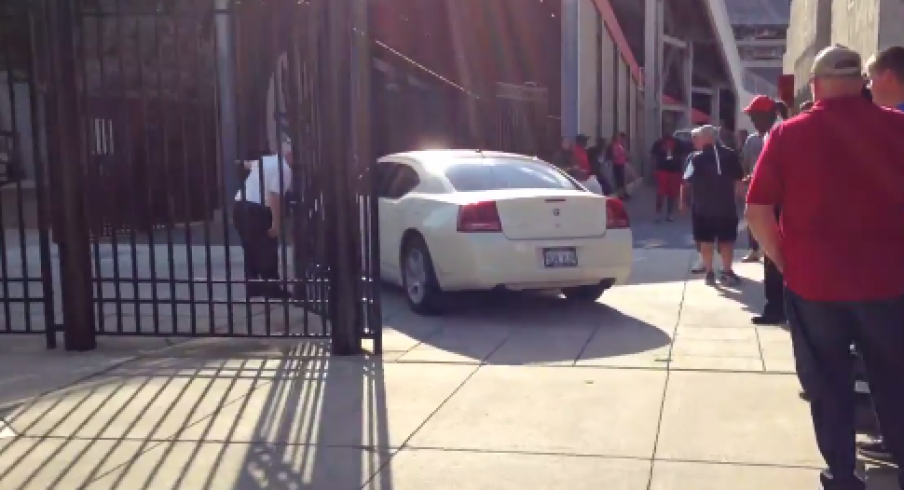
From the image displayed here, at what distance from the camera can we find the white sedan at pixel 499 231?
8.38 metres

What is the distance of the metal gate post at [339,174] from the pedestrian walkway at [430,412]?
1.05 feet

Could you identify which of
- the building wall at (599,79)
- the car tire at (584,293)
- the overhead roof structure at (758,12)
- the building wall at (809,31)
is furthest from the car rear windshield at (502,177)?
the overhead roof structure at (758,12)

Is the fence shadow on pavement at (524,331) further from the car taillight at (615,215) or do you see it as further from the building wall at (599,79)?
the building wall at (599,79)

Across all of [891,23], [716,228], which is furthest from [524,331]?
[891,23]

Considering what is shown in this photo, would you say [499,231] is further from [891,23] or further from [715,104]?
[715,104]

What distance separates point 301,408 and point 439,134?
15317mm

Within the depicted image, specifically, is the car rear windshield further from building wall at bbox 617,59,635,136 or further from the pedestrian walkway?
building wall at bbox 617,59,635,136

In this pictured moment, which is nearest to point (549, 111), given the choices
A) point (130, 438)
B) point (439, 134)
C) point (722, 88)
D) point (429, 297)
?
point (439, 134)

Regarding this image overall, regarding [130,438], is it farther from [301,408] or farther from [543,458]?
[543,458]

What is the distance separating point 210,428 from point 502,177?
4.31 metres

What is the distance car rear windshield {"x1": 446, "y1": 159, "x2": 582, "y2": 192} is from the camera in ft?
29.4

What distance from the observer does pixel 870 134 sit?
3.94 m

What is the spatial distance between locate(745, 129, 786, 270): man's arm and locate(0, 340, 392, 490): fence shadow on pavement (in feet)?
6.57

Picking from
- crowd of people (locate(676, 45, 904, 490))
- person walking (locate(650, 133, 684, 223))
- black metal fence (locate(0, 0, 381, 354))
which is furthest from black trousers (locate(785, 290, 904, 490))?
person walking (locate(650, 133, 684, 223))
